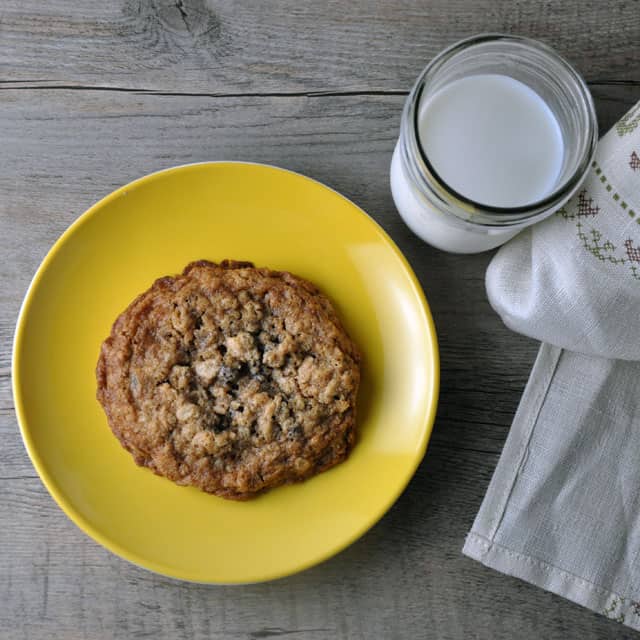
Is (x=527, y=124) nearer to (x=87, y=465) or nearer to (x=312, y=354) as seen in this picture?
(x=312, y=354)

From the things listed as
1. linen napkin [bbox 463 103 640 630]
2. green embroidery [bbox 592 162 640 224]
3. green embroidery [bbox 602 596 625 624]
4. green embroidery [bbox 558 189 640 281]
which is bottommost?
green embroidery [bbox 602 596 625 624]

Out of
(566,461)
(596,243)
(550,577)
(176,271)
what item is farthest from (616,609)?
(176,271)

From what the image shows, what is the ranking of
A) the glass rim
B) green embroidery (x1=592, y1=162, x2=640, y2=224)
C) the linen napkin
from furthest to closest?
the linen napkin
green embroidery (x1=592, y1=162, x2=640, y2=224)
the glass rim

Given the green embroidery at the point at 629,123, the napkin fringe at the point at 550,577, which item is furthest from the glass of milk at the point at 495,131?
the napkin fringe at the point at 550,577

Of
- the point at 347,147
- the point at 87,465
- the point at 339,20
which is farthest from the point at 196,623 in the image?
the point at 339,20

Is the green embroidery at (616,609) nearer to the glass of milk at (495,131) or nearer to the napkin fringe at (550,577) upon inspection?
the napkin fringe at (550,577)

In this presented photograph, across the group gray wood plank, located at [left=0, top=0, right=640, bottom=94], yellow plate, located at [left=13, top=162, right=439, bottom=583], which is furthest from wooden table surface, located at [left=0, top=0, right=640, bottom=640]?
yellow plate, located at [left=13, top=162, right=439, bottom=583]

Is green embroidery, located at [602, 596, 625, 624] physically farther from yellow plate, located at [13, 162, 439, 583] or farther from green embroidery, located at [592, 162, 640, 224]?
green embroidery, located at [592, 162, 640, 224]

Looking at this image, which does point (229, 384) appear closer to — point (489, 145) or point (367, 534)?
point (367, 534)
